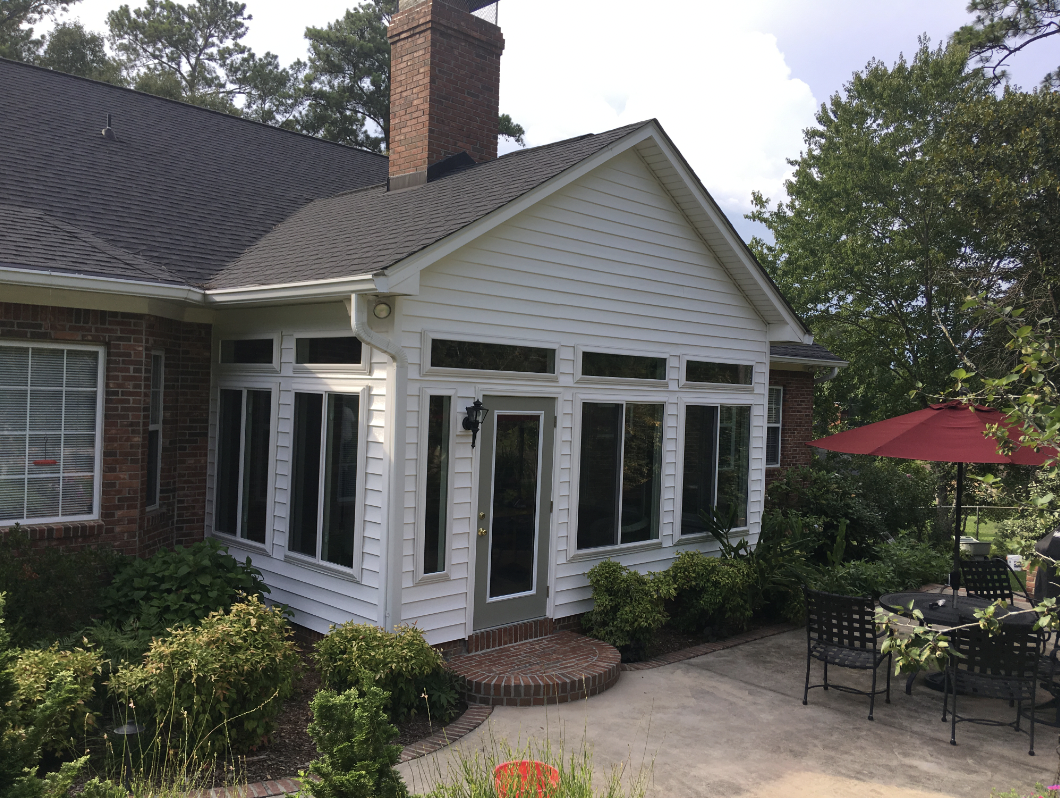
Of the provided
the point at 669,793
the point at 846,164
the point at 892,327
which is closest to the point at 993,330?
the point at 892,327

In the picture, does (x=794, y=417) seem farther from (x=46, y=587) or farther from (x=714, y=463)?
(x=46, y=587)

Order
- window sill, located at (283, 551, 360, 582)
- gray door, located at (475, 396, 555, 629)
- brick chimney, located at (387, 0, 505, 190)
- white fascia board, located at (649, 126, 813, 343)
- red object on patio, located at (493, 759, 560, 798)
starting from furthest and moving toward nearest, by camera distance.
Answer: brick chimney, located at (387, 0, 505, 190) < white fascia board, located at (649, 126, 813, 343) < gray door, located at (475, 396, 555, 629) < window sill, located at (283, 551, 360, 582) < red object on patio, located at (493, 759, 560, 798)

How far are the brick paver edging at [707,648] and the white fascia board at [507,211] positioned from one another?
402 centimetres

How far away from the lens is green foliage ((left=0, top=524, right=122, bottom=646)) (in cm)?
619

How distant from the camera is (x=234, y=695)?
507 cm

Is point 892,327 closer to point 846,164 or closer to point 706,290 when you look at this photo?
point 846,164

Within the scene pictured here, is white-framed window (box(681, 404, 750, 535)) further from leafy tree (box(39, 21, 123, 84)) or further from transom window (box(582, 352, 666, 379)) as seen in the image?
leafy tree (box(39, 21, 123, 84))

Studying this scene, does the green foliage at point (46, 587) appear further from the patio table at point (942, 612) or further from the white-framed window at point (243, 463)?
the patio table at point (942, 612)

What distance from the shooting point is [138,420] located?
24.9 feet

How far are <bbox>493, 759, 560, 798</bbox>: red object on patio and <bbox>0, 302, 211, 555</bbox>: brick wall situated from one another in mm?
5178

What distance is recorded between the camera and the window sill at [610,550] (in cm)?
815

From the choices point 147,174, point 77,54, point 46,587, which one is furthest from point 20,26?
point 46,587

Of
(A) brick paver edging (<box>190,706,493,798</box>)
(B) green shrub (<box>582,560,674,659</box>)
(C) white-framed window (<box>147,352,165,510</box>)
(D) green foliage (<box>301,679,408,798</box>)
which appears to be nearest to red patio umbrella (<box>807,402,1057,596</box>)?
(B) green shrub (<box>582,560,674,659</box>)

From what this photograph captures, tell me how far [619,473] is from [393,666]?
3528 mm
